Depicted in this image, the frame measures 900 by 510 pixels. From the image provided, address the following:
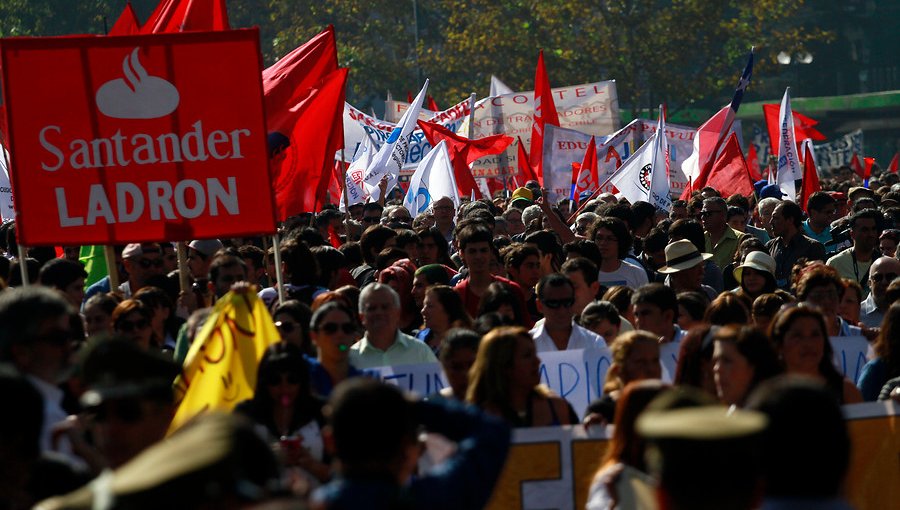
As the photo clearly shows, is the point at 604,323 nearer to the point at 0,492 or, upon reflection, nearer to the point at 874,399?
the point at 874,399

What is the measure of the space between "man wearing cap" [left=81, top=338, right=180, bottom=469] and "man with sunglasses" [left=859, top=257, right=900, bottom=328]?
575 centimetres

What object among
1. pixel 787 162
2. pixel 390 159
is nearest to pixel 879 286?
pixel 390 159

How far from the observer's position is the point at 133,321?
725cm

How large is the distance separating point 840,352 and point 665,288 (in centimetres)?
86

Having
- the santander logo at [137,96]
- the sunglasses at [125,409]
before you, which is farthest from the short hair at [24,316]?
the santander logo at [137,96]

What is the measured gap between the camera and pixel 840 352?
7.44 m

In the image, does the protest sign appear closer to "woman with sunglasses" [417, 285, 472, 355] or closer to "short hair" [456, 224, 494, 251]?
"woman with sunglasses" [417, 285, 472, 355]

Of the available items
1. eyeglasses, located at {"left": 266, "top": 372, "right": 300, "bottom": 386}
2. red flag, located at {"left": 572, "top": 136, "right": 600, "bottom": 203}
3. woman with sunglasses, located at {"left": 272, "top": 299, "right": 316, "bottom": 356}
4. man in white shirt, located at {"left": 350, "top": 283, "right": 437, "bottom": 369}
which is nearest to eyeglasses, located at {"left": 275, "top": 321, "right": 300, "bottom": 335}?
woman with sunglasses, located at {"left": 272, "top": 299, "right": 316, "bottom": 356}

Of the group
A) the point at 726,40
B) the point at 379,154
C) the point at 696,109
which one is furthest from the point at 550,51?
the point at 379,154

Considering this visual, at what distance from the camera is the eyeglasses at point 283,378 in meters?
5.69

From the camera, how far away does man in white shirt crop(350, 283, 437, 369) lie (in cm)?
722

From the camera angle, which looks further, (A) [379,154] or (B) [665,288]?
(A) [379,154]

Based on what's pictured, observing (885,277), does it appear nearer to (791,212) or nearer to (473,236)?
(791,212)

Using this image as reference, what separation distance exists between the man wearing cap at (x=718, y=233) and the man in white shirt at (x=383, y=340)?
5.08 metres
